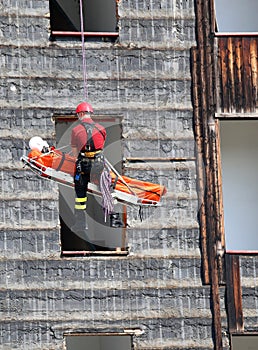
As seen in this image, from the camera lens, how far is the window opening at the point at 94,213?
36.2 m

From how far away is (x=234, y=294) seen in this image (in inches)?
1410

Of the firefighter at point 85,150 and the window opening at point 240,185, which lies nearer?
the firefighter at point 85,150

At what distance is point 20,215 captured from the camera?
3556 centimetres

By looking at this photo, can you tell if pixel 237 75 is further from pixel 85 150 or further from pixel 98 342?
pixel 98 342

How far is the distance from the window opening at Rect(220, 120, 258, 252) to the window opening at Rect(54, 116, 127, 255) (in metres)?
1.98

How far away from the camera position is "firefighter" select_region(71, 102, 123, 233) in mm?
34062

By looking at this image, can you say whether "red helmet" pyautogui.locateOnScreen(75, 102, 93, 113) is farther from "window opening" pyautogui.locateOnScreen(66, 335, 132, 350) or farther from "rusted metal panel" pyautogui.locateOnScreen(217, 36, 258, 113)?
"window opening" pyautogui.locateOnScreen(66, 335, 132, 350)

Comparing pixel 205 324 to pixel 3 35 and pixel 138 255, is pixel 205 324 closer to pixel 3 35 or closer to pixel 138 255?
pixel 138 255

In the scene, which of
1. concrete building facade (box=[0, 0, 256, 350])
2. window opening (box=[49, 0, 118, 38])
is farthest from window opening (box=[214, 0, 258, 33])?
window opening (box=[49, 0, 118, 38])

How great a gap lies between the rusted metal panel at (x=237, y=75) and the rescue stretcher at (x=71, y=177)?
2.21 metres

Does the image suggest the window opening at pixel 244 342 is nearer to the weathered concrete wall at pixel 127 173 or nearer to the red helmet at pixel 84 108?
the weathered concrete wall at pixel 127 173

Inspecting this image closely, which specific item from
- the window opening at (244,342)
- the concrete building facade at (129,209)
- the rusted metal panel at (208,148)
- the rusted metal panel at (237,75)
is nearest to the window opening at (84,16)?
the concrete building facade at (129,209)

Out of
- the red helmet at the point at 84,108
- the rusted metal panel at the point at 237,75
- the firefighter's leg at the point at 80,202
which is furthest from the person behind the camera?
the rusted metal panel at the point at 237,75

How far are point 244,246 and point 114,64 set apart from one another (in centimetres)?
400
